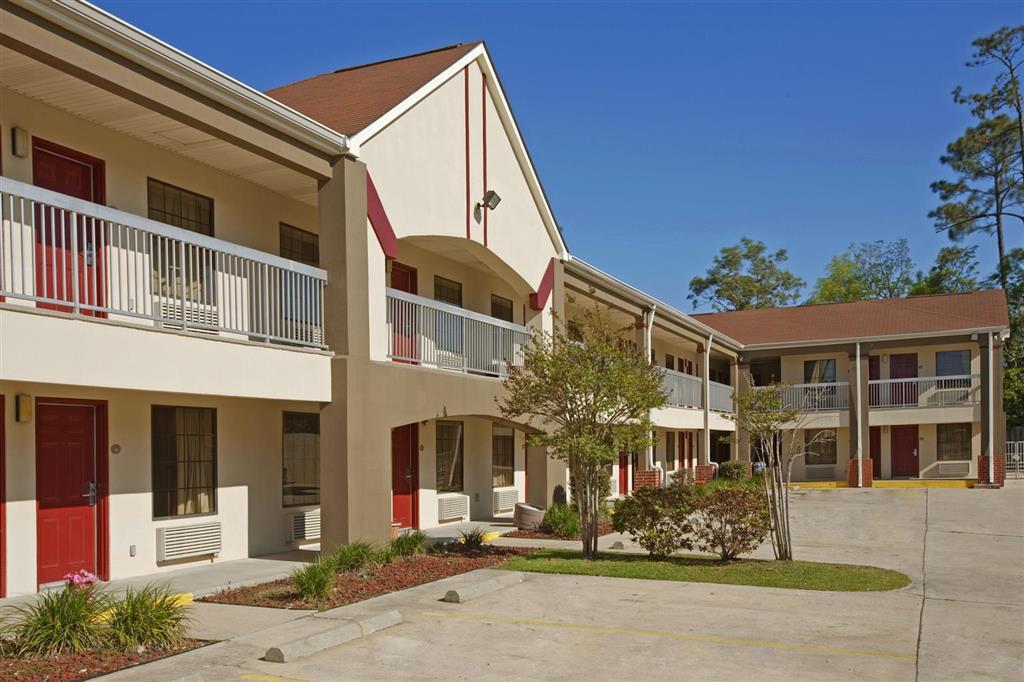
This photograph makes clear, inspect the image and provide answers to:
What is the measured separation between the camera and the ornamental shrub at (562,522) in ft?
60.3

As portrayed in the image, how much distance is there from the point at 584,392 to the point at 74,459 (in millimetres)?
7209

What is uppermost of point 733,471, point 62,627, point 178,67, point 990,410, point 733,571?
point 178,67

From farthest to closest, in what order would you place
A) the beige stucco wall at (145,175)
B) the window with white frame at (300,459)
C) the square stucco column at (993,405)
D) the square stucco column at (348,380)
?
the square stucco column at (993,405)
the window with white frame at (300,459)
the square stucco column at (348,380)
the beige stucco wall at (145,175)

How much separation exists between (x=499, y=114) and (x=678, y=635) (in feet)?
42.2

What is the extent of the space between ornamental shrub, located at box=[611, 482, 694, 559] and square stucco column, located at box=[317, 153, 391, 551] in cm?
389

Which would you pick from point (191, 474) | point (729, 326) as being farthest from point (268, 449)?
→ point (729, 326)

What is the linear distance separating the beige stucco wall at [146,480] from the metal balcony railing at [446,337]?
193 cm

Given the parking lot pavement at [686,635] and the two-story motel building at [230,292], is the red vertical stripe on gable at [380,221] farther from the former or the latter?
the parking lot pavement at [686,635]

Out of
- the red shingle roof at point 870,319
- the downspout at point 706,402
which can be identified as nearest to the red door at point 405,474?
the downspout at point 706,402

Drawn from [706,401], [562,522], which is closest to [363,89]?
[562,522]

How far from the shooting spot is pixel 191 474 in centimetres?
1388

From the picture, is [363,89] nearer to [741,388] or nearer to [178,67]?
[178,67]

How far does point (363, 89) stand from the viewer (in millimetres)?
16812

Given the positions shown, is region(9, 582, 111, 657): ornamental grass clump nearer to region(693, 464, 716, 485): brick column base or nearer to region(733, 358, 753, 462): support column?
region(693, 464, 716, 485): brick column base
